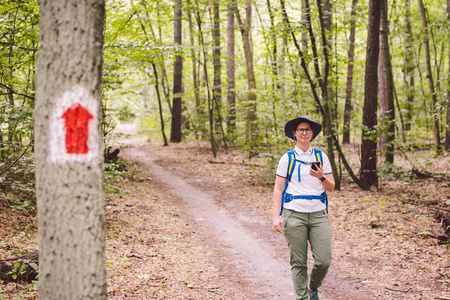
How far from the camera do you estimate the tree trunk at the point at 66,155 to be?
1.96 meters

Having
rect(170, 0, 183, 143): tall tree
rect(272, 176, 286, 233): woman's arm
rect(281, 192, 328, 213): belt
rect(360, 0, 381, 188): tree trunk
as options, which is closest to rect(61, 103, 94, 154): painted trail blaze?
rect(272, 176, 286, 233): woman's arm

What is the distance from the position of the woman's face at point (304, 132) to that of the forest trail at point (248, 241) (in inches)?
87.6

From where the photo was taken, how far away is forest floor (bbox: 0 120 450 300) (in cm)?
477

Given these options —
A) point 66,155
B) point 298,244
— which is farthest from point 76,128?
point 298,244

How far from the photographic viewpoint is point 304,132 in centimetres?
392

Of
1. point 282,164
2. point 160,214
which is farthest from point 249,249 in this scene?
point 282,164

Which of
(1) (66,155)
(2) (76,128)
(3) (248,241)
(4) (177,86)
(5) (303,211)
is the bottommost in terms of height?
(3) (248,241)

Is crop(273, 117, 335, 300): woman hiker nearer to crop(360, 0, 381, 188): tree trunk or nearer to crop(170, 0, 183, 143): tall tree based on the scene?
crop(360, 0, 381, 188): tree trunk

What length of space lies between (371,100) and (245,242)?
5.83 meters

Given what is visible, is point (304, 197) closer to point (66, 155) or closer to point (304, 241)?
point (304, 241)

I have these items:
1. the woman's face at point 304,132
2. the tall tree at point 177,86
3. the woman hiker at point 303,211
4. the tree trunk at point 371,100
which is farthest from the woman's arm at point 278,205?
the tall tree at point 177,86

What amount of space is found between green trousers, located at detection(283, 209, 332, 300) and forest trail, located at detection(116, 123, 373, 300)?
952 millimetres

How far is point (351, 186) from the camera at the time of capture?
35.0ft

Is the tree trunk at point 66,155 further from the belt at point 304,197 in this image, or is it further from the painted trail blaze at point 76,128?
the belt at point 304,197
